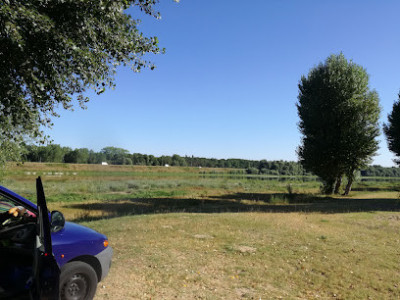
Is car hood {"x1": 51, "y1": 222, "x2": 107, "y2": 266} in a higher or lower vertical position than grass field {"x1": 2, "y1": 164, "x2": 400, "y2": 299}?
higher

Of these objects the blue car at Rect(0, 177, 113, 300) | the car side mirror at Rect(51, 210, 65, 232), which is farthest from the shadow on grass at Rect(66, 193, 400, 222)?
the car side mirror at Rect(51, 210, 65, 232)

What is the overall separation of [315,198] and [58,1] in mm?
25359

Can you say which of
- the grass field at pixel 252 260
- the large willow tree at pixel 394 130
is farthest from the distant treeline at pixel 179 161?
the grass field at pixel 252 260

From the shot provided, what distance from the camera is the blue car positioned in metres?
2.54

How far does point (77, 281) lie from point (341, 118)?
2566cm

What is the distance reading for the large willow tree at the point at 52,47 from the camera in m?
5.04

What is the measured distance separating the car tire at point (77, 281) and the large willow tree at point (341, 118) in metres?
24.5

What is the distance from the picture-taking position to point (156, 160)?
11575 centimetres

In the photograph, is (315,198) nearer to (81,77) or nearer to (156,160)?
(81,77)

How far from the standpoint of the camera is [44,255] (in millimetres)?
2561

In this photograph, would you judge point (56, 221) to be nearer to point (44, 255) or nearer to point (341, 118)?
point (44, 255)

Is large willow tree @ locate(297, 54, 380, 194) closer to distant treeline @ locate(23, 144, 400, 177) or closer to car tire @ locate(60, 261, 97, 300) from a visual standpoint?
car tire @ locate(60, 261, 97, 300)

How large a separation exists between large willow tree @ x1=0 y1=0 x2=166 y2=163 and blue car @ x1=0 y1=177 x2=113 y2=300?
279 cm

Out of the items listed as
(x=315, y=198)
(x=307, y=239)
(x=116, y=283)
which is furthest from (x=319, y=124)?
(x=116, y=283)
